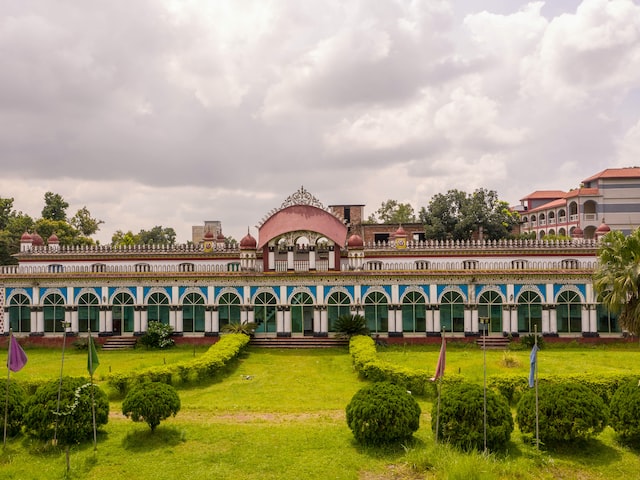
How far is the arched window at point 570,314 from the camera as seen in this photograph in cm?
3231

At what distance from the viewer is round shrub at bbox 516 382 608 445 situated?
47.4 feet

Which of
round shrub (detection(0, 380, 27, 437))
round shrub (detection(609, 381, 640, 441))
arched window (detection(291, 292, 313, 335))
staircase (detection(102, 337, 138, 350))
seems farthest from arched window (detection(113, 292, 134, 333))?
round shrub (detection(609, 381, 640, 441))

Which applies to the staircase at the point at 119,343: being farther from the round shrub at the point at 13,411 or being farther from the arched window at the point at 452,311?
the arched window at the point at 452,311

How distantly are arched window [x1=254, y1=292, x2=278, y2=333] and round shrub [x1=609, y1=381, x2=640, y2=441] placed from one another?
70.2ft

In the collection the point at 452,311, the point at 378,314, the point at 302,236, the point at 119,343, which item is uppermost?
the point at 302,236

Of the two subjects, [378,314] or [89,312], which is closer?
[378,314]

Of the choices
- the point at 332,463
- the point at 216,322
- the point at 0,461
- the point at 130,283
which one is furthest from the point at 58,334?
the point at 332,463

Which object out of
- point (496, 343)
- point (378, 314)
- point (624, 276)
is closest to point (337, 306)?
point (378, 314)

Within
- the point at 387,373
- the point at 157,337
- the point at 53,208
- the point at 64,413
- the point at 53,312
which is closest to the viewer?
the point at 64,413

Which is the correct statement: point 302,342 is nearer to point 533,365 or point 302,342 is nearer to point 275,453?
point 275,453

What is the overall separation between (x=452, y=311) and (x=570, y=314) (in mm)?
7240

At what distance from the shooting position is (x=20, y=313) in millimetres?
34438

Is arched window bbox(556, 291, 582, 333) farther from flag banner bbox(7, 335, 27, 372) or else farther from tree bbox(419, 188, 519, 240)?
flag banner bbox(7, 335, 27, 372)

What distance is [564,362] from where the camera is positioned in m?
26.3
